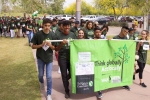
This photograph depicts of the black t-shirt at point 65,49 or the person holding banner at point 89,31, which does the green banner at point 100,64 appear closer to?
the black t-shirt at point 65,49

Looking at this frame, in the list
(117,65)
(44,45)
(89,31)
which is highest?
(89,31)

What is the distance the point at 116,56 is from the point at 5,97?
280cm

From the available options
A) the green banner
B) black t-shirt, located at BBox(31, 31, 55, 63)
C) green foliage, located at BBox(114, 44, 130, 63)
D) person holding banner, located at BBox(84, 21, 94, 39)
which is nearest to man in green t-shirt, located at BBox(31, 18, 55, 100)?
black t-shirt, located at BBox(31, 31, 55, 63)

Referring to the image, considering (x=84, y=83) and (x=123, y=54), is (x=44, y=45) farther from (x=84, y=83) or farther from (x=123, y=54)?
(x=123, y=54)

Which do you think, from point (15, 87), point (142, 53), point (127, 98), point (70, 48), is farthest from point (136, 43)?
point (15, 87)

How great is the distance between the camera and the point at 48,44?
175 inches

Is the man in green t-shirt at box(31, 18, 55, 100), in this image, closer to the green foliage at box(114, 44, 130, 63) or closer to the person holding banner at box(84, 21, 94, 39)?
the green foliage at box(114, 44, 130, 63)

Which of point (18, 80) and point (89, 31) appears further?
point (89, 31)

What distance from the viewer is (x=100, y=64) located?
498 centimetres

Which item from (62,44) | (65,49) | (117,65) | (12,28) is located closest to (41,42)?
(62,44)

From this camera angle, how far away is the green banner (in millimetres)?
4738

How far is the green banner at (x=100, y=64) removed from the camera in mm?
4738

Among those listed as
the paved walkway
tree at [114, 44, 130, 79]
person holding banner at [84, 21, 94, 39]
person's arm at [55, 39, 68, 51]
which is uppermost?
person holding banner at [84, 21, 94, 39]

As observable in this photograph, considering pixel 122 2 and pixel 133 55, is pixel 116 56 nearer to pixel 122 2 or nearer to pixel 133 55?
pixel 133 55
